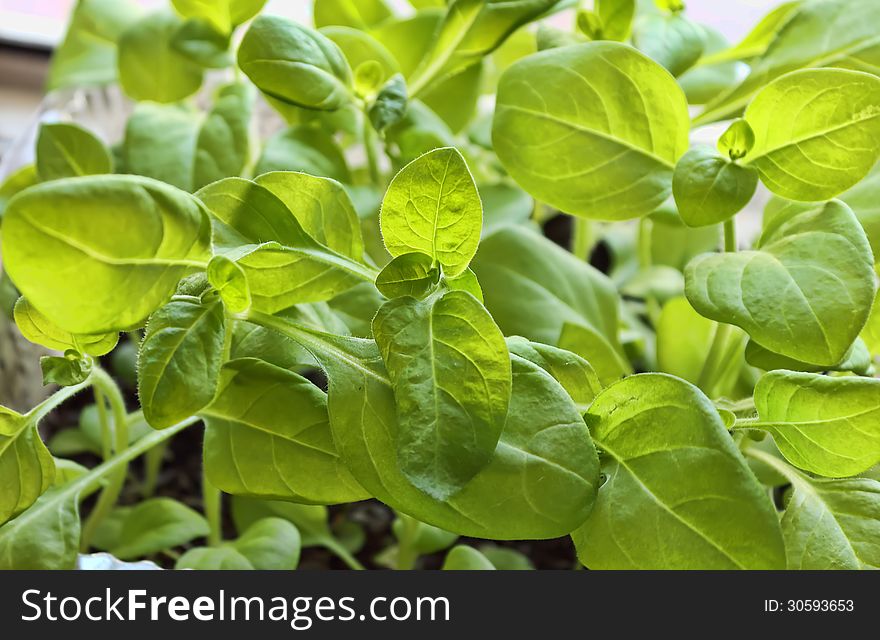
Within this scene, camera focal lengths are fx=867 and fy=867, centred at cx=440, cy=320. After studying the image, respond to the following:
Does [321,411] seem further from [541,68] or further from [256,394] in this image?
[541,68]

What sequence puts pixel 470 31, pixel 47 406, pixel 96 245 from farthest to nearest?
pixel 470 31 → pixel 47 406 → pixel 96 245

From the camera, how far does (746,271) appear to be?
0.33 meters

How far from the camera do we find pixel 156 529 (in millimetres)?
439

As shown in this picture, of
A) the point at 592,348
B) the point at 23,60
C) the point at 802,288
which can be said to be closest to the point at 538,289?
the point at 592,348

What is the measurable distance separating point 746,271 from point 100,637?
28 cm

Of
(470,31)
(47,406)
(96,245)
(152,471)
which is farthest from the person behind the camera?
(152,471)

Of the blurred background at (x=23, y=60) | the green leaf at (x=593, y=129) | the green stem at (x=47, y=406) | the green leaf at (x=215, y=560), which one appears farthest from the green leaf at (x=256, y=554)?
the blurred background at (x=23, y=60)

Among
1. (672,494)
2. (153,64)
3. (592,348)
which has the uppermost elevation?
(153,64)

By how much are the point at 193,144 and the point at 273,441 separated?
22 centimetres

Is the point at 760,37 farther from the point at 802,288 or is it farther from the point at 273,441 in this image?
the point at 273,441

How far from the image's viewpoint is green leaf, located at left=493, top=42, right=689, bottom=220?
36cm

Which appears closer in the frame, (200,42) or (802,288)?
(802,288)

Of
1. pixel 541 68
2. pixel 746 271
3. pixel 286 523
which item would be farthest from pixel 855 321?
pixel 286 523

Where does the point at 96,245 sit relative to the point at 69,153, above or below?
below
